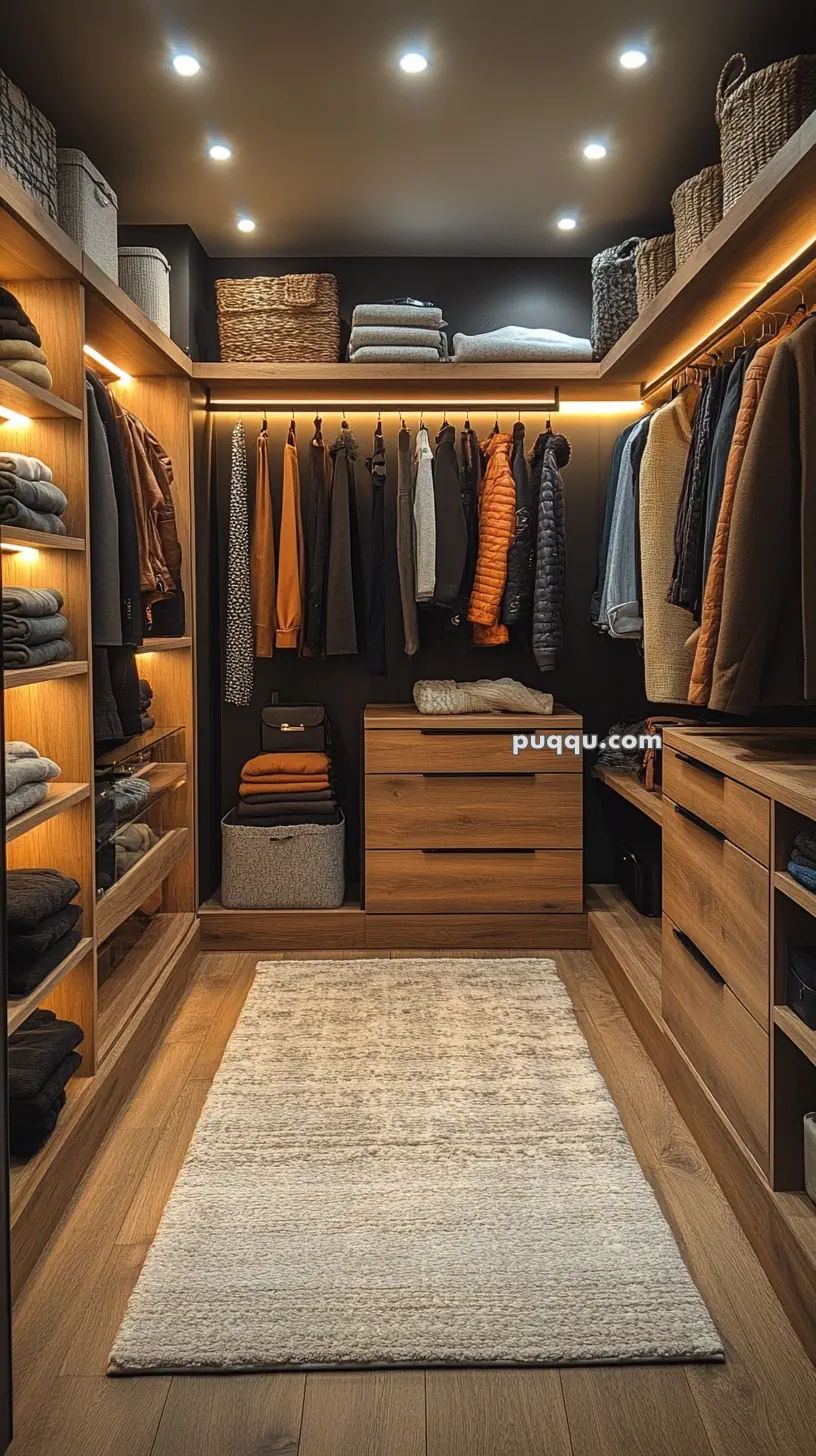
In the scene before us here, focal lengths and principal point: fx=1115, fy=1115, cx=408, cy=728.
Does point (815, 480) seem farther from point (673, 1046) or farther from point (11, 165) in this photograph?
point (11, 165)

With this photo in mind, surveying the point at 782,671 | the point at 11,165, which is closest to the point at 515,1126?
the point at 782,671

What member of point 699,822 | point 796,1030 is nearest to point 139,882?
point 699,822

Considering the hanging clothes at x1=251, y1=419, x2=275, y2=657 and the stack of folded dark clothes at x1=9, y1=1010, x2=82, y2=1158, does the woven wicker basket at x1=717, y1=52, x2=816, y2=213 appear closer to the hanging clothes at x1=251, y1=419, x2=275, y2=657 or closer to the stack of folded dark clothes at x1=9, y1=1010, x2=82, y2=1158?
the hanging clothes at x1=251, y1=419, x2=275, y2=657

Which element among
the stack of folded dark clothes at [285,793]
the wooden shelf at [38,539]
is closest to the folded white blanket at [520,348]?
the stack of folded dark clothes at [285,793]

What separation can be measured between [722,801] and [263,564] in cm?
238

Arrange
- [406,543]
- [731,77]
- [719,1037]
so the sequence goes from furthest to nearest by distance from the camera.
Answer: [406,543] < [731,77] < [719,1037]

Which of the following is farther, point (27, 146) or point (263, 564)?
point (263, 564)

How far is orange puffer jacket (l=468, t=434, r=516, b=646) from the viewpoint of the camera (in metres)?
4.14

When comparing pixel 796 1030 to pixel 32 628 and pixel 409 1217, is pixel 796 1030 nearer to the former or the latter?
pixel 409 1217

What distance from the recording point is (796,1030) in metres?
1.95

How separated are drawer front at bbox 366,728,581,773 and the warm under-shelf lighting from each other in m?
1.50

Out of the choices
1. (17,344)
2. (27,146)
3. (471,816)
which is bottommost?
(471,816)

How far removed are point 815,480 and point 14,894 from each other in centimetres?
178

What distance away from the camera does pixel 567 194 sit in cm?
369
